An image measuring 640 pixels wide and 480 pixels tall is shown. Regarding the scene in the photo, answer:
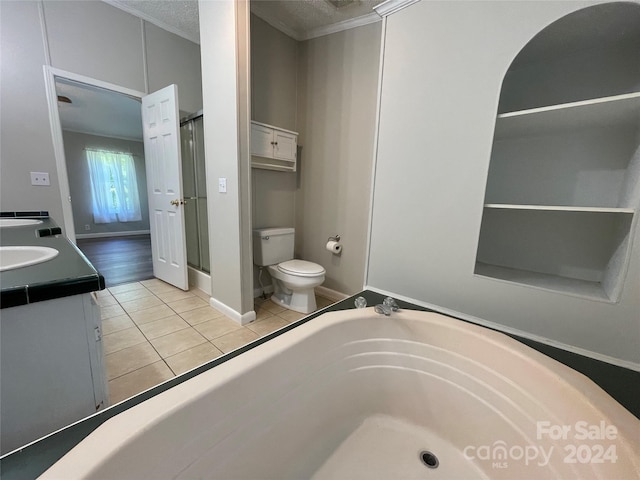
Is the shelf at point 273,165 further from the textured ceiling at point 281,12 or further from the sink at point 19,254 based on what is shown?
the sink at point 19,254

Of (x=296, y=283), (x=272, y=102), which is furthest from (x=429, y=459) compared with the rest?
(x=272, y=102)

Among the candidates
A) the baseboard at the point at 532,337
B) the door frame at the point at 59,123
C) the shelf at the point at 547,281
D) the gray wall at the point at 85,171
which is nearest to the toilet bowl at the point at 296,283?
the baseboard at the point at 532,337

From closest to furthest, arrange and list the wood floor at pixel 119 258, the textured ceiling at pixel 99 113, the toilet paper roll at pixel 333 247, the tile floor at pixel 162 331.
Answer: the tile floor at pixel 162 331 → the toilet paper roll at pixel 333 247 → the wood floor at pixel 119 258 → the textured ceiling at pixel 99 113

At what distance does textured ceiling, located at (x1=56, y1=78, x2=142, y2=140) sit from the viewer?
337cm

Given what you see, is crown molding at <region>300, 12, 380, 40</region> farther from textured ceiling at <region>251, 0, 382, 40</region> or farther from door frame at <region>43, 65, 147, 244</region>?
door frame at <region>43, 65, 147, 244</region>

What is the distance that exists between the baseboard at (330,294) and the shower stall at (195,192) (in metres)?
1.16

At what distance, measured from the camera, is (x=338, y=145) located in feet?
7.63

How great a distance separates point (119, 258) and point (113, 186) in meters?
2.74

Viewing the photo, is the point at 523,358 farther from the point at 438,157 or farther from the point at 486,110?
the point at 486,110

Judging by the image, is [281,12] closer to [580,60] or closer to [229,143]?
[229,143]

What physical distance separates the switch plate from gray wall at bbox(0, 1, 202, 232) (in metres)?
0.03

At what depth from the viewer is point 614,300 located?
0.98 m

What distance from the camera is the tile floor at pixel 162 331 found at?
1.46 m

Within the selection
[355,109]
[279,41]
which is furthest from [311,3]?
[355,109]
